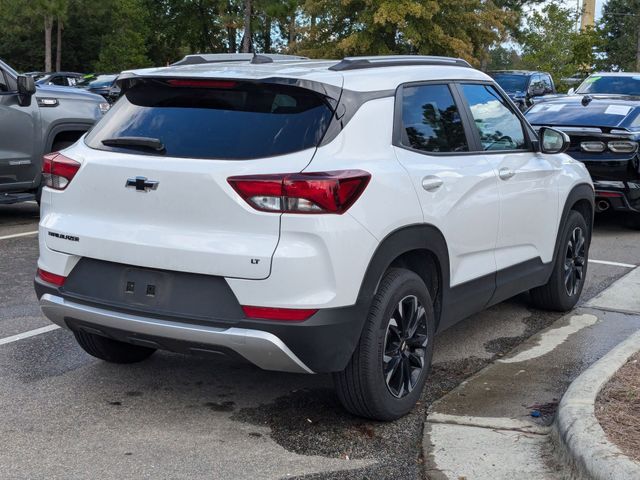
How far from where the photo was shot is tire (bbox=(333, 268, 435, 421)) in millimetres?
4262

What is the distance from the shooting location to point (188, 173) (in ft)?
13.4

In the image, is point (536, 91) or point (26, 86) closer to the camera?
point (26, 86)

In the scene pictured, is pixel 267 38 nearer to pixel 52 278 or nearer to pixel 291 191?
pixel 52 278

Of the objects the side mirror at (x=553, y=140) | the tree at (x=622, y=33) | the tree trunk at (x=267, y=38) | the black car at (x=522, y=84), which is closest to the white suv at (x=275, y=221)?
the side mirror at (x=553, y=140)

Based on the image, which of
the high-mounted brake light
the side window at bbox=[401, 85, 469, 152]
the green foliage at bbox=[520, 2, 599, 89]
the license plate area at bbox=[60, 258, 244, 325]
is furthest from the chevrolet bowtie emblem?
the green foliage at bbox=[520, 2, 599, 89]

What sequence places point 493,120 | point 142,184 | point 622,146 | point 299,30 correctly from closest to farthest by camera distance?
1. point 142,184
2. point 493,120
3. point 622,146
4. point 299,30

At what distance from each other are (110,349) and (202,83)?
173cm

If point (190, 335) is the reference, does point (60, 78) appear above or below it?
below

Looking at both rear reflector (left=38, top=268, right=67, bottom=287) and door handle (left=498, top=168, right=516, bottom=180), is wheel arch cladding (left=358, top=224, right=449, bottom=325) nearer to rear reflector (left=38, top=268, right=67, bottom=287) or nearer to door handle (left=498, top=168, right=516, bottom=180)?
door handle (left=498, top=168, right=516, bottom=180)

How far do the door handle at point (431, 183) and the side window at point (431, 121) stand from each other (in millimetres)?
175

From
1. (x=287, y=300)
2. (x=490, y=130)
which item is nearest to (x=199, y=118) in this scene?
(x=287, y=300)

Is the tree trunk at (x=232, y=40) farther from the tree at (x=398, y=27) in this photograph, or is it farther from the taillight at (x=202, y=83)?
the taillight at (x=202, y=83)

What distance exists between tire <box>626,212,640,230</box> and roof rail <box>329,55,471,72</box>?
593 cm

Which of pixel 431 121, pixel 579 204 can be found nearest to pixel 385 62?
pixel 431 121
